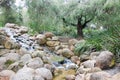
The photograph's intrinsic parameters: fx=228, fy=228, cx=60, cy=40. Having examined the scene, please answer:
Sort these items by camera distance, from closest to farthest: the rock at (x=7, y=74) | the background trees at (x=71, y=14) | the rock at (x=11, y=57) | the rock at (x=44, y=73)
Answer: the rock at (x=7, y=74) < the rock at (x=44, y=73) < the rock at (x=11, y=57) < the background trees at (x=71, y=14)

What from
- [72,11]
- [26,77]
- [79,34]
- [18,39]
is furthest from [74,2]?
[26,77]

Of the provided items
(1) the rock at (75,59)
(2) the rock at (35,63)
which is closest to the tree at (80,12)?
(1) the rock at (75,59)

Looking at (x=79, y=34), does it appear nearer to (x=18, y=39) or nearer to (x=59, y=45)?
(x=59, y=45)

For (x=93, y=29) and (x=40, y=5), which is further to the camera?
(x=93, y=29)

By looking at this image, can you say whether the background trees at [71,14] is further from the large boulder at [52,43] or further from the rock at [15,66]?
the rock at [15,66]

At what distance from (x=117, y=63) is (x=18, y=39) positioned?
305 inches

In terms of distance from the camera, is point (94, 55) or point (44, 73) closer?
point (44, 73)

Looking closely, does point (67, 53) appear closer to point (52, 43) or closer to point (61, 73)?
point (52, 43)

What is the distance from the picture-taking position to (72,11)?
45.3 feet

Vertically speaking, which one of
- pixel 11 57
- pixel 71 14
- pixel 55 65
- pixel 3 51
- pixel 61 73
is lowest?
pixel 61 73

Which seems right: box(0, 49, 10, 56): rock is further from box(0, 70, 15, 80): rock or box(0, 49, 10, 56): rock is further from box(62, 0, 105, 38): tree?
box(62, 0, 105, 38): tree

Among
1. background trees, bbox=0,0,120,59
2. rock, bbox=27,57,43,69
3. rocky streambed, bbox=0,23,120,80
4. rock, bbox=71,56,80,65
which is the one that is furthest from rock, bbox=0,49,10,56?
rock, bbox=71,56,80,65

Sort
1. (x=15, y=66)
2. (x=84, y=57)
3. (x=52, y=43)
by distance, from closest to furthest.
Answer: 1. (x=15, y=66)
2. (x=84, y=57)
3. (x=52, y=43)

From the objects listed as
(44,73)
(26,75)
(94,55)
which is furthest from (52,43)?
(26,75)
